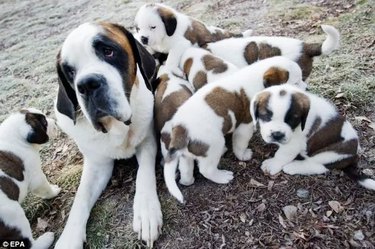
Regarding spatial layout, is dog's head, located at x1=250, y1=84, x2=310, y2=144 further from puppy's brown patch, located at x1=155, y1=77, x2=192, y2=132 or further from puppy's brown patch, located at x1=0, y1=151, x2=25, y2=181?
puppy's brown patch, located at x1=0, y1=151, x2=25, y2=181

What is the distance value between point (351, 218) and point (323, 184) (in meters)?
0.37

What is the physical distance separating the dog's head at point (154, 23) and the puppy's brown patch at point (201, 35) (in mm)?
235

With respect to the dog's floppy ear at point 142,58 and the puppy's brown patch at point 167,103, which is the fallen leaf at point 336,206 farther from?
the dog's floppy ear at point 142,58

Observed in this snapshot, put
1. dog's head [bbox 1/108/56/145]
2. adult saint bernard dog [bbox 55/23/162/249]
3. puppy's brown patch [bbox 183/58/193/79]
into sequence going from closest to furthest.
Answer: adult saint bernard dog [bbox 55/23/162/249] → dog's head [bbox 1/108/56/145] → puppy's brown patch [bbox 183/58/193/79]

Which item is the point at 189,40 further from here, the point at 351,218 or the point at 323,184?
the point at 351,218

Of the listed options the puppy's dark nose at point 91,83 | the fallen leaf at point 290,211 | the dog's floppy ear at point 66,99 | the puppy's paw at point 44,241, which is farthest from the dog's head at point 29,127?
the fallen leaf at point 290,211

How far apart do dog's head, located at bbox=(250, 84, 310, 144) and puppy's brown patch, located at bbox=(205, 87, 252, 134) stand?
0.86 ft

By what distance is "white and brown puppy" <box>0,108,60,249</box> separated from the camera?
3.12 meters

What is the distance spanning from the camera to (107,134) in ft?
11.6

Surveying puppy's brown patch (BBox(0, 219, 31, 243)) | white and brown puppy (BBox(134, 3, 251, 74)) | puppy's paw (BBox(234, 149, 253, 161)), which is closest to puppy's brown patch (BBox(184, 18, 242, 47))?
white and brown puppy (BBox(134, 3, 251, 74))

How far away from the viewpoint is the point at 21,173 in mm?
3484

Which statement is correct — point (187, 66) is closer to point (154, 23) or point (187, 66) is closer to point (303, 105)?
point (154, 23)

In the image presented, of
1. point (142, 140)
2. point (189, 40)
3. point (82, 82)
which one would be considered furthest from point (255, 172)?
point (189, 40)

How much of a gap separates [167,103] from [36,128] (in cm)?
121
